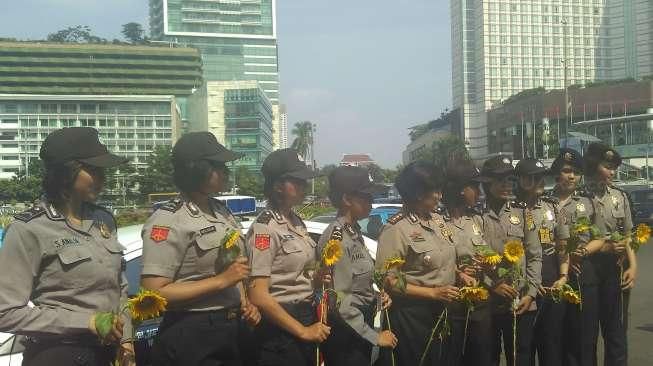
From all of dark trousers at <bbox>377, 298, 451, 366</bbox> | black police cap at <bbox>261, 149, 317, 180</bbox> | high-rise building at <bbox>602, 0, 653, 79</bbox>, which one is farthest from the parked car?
high-rise building at <bbox>602, 0, 653, 79</bbox>

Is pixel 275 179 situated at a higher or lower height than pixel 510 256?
higher

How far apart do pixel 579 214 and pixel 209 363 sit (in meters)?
3.08

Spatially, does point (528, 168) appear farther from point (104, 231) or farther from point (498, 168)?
point (104, 231)

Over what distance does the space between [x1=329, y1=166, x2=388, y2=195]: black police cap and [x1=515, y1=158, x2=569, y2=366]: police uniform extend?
1413 mm

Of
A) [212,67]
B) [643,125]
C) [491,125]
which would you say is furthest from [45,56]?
[643,125]

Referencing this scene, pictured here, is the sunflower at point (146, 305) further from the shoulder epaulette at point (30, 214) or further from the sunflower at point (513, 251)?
the sunflower at point (513, 251)

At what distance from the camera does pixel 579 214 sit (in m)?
4.69

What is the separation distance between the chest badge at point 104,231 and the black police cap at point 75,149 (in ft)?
0.85

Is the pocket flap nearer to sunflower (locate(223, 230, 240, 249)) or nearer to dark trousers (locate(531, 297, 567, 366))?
sunflower (locate(223, 230, 240, 249))

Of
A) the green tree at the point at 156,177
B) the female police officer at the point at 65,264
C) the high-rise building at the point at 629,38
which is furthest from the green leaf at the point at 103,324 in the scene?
the high-rise building at the point at 629,38

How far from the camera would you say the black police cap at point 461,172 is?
402 cm

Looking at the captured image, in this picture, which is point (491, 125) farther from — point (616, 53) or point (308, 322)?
point (308, 322)

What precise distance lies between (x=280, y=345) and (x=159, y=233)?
0.80 metres

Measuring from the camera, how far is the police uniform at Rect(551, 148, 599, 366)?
4496 mm
